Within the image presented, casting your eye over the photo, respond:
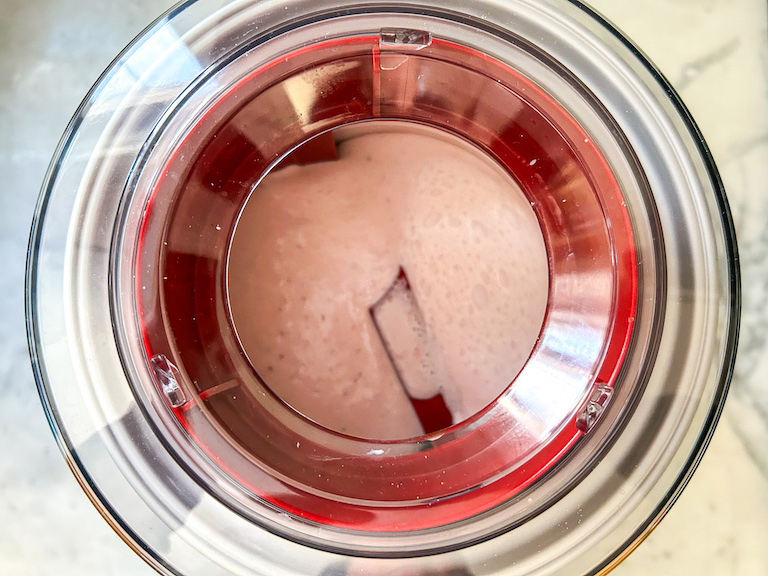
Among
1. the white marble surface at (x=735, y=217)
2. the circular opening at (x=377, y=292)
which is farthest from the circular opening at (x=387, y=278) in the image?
the white marble surface at (x=735, y=217)

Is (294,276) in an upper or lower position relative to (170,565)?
→ upper

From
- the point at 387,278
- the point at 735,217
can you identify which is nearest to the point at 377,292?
the point at 387,278

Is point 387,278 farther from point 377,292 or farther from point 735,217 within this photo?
point 735,217

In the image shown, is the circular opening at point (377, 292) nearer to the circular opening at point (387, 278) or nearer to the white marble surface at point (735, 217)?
the circular opening at point (387, 278)

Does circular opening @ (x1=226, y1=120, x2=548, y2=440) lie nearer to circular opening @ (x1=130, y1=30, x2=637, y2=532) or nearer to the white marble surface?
circular opening @ (x1=130, y1=30, x2=637, y2=532)

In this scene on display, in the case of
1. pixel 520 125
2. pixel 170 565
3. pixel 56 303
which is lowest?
pixel 170 565

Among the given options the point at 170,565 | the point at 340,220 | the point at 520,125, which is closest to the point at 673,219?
the point at 520,125

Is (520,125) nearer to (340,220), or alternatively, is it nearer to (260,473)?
(340,220)
